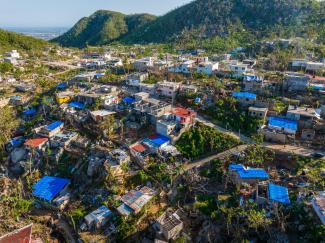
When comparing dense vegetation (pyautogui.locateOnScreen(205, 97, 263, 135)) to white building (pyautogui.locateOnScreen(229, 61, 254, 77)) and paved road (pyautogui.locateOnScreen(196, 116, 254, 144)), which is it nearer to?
paved road (pyautogui.locateOnScreen(196, 116, 254, 144))

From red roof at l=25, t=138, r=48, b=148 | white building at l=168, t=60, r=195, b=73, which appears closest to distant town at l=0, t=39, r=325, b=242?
red roof at l=25, t=138, r=48, b=148

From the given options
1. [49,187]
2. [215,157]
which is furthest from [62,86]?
[215,157]

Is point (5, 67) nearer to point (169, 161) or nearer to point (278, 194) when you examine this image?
point (169, 161)

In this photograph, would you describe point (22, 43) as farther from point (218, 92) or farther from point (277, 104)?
point (277, 104)

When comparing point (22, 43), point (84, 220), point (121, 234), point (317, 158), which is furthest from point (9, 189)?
point (22, 43)

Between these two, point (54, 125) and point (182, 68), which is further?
point (182, 68)

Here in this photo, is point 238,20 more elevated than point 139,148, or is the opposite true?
point 238,20

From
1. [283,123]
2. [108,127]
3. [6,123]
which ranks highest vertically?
[283,123]
